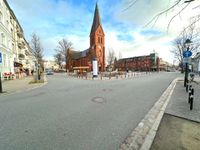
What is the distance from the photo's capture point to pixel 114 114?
5.38 meters

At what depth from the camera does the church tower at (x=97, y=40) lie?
58.3 metres

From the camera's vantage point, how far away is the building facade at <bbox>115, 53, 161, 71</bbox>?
293 feet

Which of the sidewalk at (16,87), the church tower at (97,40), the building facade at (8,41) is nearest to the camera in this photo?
the sidewalk at (16,87)

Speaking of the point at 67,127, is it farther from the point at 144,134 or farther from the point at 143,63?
the point at 143,63

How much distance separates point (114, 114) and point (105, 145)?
7.21ft

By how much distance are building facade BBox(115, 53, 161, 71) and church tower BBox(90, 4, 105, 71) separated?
74.7 ft

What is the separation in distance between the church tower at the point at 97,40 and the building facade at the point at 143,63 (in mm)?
22760

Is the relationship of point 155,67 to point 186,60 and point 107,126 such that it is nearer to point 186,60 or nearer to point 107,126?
point 186,60

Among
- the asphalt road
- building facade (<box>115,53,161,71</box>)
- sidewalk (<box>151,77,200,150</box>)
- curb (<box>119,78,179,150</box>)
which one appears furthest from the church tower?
curb (<box>119,78,179,150</box>)

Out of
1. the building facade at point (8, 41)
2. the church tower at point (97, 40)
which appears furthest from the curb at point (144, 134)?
the church tower at point (97, 40)

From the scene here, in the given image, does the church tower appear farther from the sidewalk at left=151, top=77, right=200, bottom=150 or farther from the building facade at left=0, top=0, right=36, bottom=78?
the sidewalk at left=151, top=77, right=200, bottom=150

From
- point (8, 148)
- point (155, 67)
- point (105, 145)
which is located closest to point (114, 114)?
point (105, 145)

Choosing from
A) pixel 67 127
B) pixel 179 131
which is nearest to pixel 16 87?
pixel 67 127

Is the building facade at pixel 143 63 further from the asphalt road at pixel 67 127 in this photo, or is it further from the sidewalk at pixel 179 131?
the asphalt road at pixel 67 127
